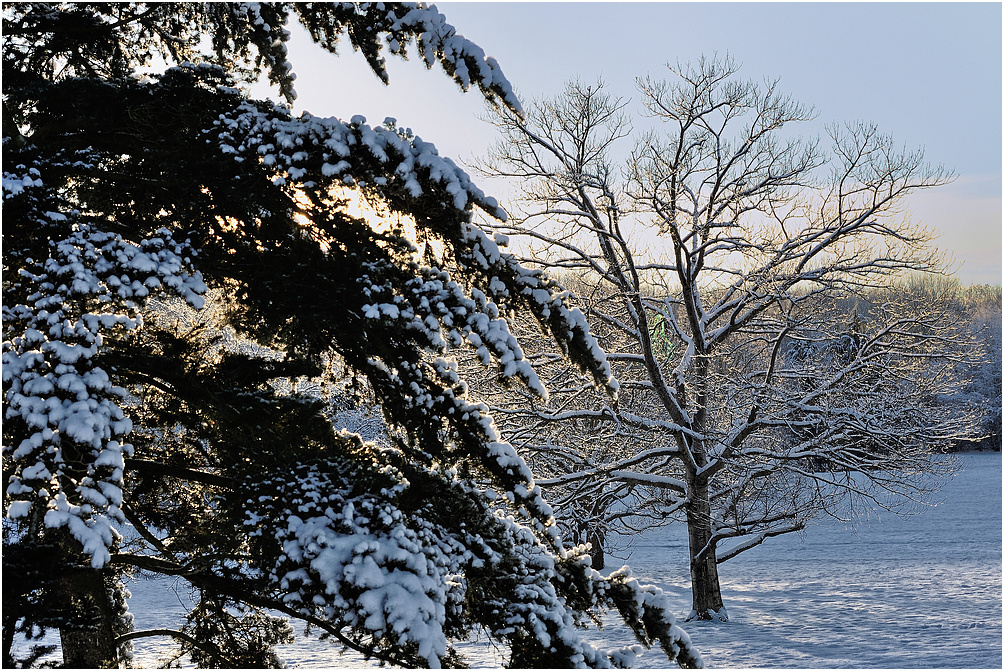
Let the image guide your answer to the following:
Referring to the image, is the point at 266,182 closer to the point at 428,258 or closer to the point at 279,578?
the point at 428,258

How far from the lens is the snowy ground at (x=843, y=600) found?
11695mm

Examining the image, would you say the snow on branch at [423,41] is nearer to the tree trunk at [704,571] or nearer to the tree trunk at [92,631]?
the tree trunk at [92,631]

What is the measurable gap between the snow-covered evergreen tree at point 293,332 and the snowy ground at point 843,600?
4406 millimetres

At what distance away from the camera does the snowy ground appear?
11695 millimetres

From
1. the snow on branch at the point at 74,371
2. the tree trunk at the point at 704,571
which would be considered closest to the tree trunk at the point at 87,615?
the snow on branch at the point at 74,371

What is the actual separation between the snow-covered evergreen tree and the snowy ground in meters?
4.41

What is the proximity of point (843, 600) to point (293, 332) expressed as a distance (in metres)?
14.6

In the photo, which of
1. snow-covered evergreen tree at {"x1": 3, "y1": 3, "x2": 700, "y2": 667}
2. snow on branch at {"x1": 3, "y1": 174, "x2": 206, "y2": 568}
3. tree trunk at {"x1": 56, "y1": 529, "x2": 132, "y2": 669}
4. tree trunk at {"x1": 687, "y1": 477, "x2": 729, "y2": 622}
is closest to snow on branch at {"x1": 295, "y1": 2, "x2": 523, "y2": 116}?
snow-covered evergreen tree at {"x1": 3, "y1": 3, "x2": 700, "y2": 667}

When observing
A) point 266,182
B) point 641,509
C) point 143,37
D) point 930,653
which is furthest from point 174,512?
point 930,653

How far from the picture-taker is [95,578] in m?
3.76

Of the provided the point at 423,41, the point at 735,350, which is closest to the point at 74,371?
the point at 423,41

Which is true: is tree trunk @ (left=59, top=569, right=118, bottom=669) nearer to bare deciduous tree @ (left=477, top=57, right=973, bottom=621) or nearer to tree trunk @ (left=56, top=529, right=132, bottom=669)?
tree trunk @ (left=56, top=529, right=132, bottom=669)

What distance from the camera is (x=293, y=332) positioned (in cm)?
491

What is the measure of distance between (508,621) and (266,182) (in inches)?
114
